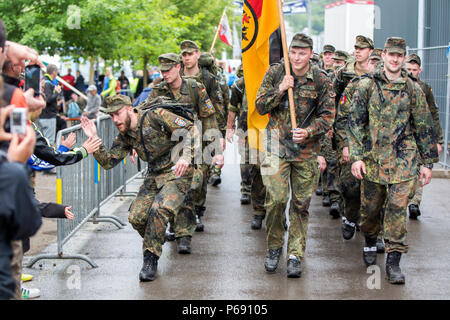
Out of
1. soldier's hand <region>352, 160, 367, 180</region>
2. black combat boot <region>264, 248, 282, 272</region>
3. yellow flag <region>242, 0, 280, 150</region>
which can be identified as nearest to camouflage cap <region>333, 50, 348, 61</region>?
yellow flag <region>242, 0, 280, 150</region>

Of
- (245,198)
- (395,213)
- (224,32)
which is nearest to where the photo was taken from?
(395,213)

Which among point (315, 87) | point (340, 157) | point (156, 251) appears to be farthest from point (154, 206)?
point (340, 157)

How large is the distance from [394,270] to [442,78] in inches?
326

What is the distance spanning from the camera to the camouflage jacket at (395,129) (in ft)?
21.2

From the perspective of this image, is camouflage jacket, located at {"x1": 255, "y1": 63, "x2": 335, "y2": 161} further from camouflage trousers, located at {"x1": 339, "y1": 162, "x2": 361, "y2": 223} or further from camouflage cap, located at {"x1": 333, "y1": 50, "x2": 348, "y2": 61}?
camouflage cap, located at {"x1": 333, "y1": 50, "x2": 348, "y2": 61}

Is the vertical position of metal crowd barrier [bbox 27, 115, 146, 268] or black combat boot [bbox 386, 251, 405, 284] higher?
metal crowd barrier [bbox 27, 115, 146, 268]

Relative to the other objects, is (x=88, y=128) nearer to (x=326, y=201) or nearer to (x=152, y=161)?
(x=152, y=161)

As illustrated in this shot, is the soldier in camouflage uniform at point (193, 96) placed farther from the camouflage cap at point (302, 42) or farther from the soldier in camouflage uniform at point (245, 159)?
the camouflage cap at point (302, 42)

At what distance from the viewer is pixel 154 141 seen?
6.77m

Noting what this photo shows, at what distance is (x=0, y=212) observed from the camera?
11.0ft

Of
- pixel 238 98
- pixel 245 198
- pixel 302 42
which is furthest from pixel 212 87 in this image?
pixel 302 42

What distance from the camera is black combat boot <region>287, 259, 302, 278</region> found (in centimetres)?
663

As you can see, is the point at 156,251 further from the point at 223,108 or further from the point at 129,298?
the point at 223,108

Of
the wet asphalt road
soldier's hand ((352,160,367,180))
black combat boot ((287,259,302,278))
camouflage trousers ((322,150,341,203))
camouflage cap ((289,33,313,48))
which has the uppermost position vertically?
camouflage cap ((289,33,313,48))
